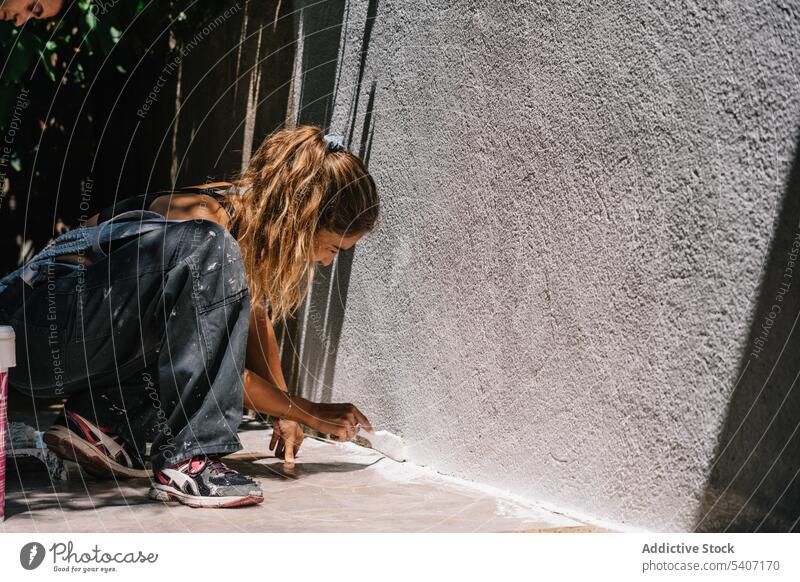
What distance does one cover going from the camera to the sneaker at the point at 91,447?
2986mm

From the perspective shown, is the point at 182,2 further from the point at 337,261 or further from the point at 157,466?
the point at 157,466

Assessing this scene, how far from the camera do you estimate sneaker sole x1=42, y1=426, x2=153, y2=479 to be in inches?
117

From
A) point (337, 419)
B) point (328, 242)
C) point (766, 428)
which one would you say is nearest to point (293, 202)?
point (328, 242)

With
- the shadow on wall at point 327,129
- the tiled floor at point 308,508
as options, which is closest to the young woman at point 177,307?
the tiled floor at point 308,508

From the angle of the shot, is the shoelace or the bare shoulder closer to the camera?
the shoelace

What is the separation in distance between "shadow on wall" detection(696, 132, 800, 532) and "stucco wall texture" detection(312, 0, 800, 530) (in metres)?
0.03

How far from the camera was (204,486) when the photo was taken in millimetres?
2717

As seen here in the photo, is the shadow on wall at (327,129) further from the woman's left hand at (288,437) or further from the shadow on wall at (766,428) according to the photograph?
the shadow on wall at (766,428)

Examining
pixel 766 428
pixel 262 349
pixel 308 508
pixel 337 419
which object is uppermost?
pixel 766 428

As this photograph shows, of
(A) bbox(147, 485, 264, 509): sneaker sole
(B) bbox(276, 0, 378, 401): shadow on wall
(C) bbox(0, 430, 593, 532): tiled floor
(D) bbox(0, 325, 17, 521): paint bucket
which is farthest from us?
(B) bbox(276, 0, 378, 401): shadow on wall

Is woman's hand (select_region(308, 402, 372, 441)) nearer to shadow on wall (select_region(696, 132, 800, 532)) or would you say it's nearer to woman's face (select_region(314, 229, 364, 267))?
woman's face (select_region(314, 229, 364, 267))

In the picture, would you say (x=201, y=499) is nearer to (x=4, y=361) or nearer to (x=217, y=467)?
(x=217, y=467)
